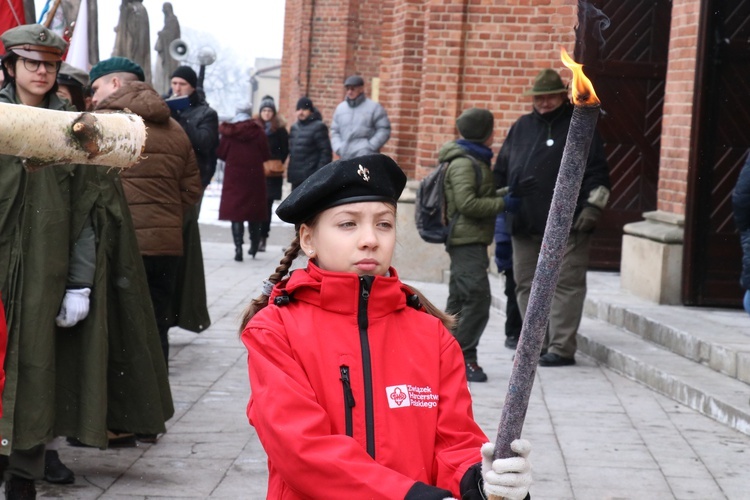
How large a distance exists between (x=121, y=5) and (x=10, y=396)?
30.5 ft

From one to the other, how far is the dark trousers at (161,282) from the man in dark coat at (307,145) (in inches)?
345

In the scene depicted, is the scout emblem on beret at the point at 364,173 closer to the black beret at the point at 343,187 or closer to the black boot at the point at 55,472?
the black beret at the point at 343,187

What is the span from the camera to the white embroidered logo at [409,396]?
8.72 feet

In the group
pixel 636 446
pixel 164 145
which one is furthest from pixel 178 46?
pixel 636 446

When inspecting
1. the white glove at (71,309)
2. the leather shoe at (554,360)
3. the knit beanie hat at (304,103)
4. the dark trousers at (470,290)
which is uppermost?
the knit beanie hat at (304,103)

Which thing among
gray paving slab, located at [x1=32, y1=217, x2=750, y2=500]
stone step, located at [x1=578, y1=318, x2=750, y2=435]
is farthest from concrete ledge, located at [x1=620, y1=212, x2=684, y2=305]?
gray paving slab, located at [x1=32, y1=217, x2=750, y2=500]

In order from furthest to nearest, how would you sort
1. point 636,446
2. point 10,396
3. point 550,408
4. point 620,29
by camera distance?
point 620,29 → point 550,408 → point 636,446 → point 10,396

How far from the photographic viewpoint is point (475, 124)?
8.21m

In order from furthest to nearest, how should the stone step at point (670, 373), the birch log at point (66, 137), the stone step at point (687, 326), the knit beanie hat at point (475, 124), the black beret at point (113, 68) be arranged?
the knit beanie hat at point (475, 124)
the stone step at point (687, 326)
the stone step at point (670, 373)
the black beret at point (113, 68)
the birch log at point (66, 137)

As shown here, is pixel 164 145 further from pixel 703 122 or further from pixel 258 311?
pixel 703 122

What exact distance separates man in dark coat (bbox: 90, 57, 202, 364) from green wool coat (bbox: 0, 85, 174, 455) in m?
1.12

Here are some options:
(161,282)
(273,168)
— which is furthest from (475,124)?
(273,168)

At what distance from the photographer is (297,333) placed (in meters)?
2.72

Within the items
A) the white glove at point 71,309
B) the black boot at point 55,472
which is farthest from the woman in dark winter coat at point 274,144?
the white glove at point 71,309
